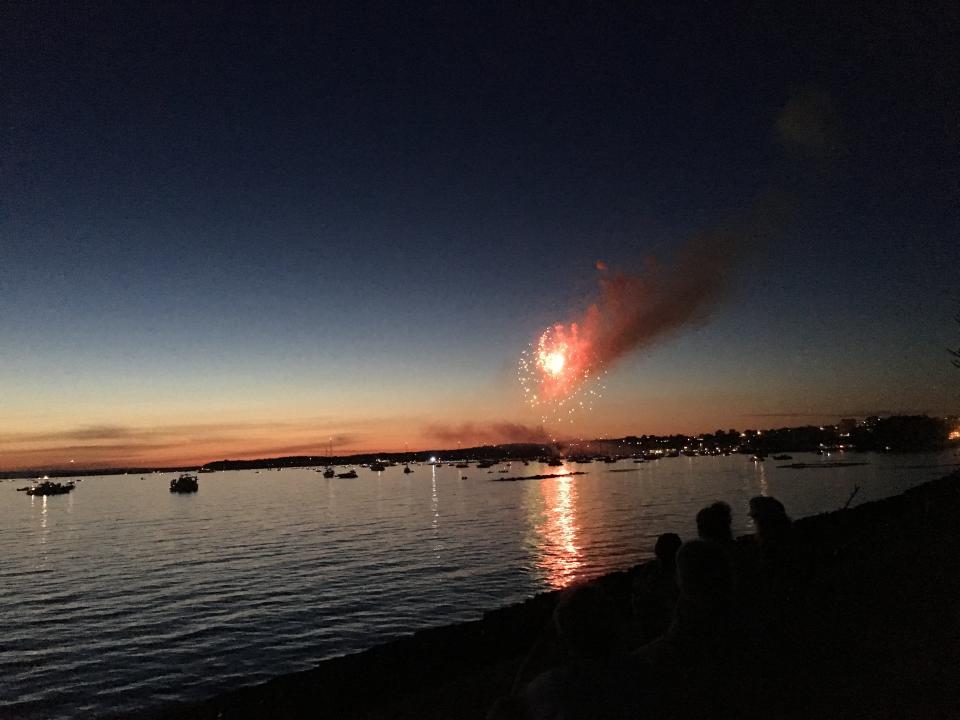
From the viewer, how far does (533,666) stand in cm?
397

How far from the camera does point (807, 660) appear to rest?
8.43 meters

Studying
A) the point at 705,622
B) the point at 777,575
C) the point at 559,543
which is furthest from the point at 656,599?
the point at 559,543

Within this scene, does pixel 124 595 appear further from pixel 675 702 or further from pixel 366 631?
pixel 675 702

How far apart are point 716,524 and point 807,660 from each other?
4.23 meters

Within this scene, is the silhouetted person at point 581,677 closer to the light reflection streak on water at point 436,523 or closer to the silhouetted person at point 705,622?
the silhouetted person at point 705,622

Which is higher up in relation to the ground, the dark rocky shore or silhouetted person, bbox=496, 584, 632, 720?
silhouetted person, bbox=496, 584, 632, 720

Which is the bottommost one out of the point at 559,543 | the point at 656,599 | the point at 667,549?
the point at 559,543

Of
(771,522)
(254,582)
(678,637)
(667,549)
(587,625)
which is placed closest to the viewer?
(587,625)

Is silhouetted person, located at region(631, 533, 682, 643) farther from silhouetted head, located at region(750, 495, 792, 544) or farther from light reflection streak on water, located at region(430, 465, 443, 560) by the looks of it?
light reflection streak on water, located at region(430, 465, 443, 560)

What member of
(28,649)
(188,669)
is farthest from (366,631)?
(28,649)

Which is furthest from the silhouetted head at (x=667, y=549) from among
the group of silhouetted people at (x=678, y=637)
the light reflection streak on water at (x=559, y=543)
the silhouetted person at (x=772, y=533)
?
the light reflection streak on water at (x=559, y=543)

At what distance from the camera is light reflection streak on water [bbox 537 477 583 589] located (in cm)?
3391

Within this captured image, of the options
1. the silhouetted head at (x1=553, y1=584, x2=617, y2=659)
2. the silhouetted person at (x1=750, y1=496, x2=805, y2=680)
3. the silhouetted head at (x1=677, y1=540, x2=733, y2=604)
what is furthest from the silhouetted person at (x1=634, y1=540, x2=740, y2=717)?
the silhouetted person at (x1=750, y1=496, x2=805, y2=680)

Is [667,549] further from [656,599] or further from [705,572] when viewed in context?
[705,572]
